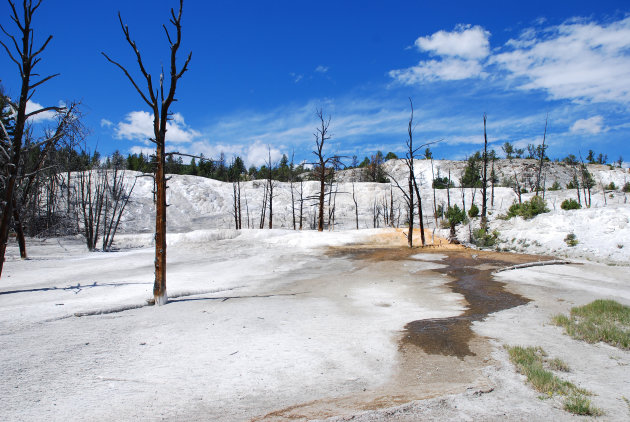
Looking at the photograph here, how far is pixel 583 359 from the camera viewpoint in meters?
5.60

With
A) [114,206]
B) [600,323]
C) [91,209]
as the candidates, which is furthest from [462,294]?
[114,206]

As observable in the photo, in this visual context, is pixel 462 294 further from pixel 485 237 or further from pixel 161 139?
pixel 485 237

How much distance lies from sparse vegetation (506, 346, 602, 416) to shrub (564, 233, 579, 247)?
19.5 m

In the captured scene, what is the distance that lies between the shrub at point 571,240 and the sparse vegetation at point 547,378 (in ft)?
64.1

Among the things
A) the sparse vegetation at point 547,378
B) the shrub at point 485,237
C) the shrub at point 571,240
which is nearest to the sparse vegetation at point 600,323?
the sparse vegetation at point 547,378

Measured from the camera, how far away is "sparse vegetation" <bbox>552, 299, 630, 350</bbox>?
635 centimetres

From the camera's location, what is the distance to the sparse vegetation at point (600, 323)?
6352 mm

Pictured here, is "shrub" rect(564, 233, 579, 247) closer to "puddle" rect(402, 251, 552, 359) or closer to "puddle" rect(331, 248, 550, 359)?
"puddle" rect(331, 248, 550, 359)

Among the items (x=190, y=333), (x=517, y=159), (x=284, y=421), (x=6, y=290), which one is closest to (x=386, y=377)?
(x=284, y=421)

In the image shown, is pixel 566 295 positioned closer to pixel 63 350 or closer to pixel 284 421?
pixel 284 421

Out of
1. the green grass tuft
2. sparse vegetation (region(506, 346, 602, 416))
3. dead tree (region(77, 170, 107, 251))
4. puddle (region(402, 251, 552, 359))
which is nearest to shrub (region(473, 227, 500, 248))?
puddle (region(402, 251, 552, 359))

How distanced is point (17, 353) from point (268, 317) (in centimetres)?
436

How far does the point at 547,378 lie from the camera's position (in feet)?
15.3

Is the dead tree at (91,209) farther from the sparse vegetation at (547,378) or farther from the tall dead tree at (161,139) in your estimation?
the sparse vegetation at (547,378)
